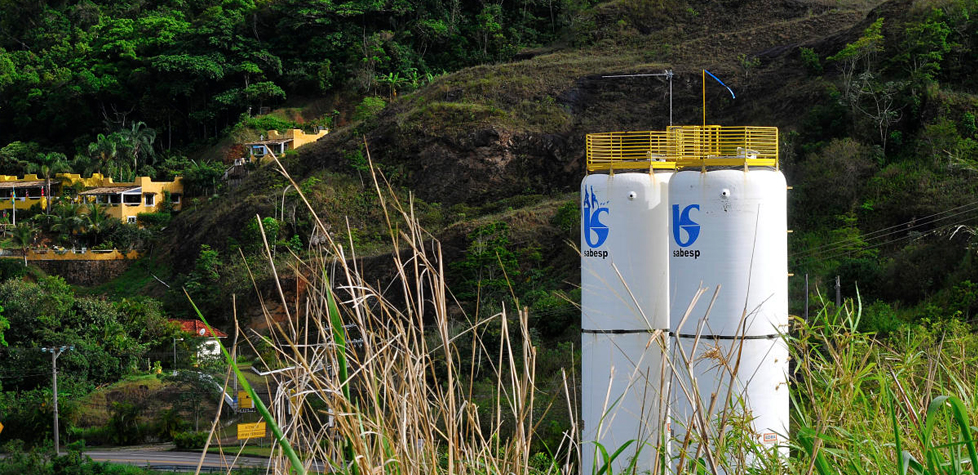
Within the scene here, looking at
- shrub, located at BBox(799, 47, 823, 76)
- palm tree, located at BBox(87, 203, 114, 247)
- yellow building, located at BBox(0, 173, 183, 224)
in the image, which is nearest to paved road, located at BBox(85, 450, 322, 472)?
palm tree, located at BBox(87, 203, 114, 247)

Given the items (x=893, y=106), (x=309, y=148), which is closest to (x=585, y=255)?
(x=893, y=106)

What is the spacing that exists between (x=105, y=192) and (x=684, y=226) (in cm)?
4091

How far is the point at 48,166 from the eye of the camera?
5172 cm

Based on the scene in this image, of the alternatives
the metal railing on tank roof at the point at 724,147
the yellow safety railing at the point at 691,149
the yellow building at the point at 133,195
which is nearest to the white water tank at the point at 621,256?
the yellow safety railing at the point at 691,149

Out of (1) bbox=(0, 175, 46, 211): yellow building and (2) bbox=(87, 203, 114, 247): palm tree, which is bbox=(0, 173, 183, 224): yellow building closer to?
(1) bbox=(0, 175, 46, 211): yellow building

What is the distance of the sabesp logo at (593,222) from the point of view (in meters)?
12.6

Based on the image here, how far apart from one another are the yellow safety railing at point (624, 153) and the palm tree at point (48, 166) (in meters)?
40.6

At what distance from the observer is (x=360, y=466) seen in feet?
6.84

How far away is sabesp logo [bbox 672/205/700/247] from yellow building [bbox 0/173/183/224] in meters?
38.0

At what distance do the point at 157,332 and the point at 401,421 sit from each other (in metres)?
33.0

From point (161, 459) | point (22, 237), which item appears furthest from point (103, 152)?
point (161, 459)

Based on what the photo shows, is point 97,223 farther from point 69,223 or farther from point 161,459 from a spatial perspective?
point 161,459

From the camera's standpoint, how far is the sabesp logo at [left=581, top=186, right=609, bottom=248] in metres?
12.6

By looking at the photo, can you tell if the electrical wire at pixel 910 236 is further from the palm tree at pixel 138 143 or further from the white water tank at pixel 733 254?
the palm tree at pixel 138 143
